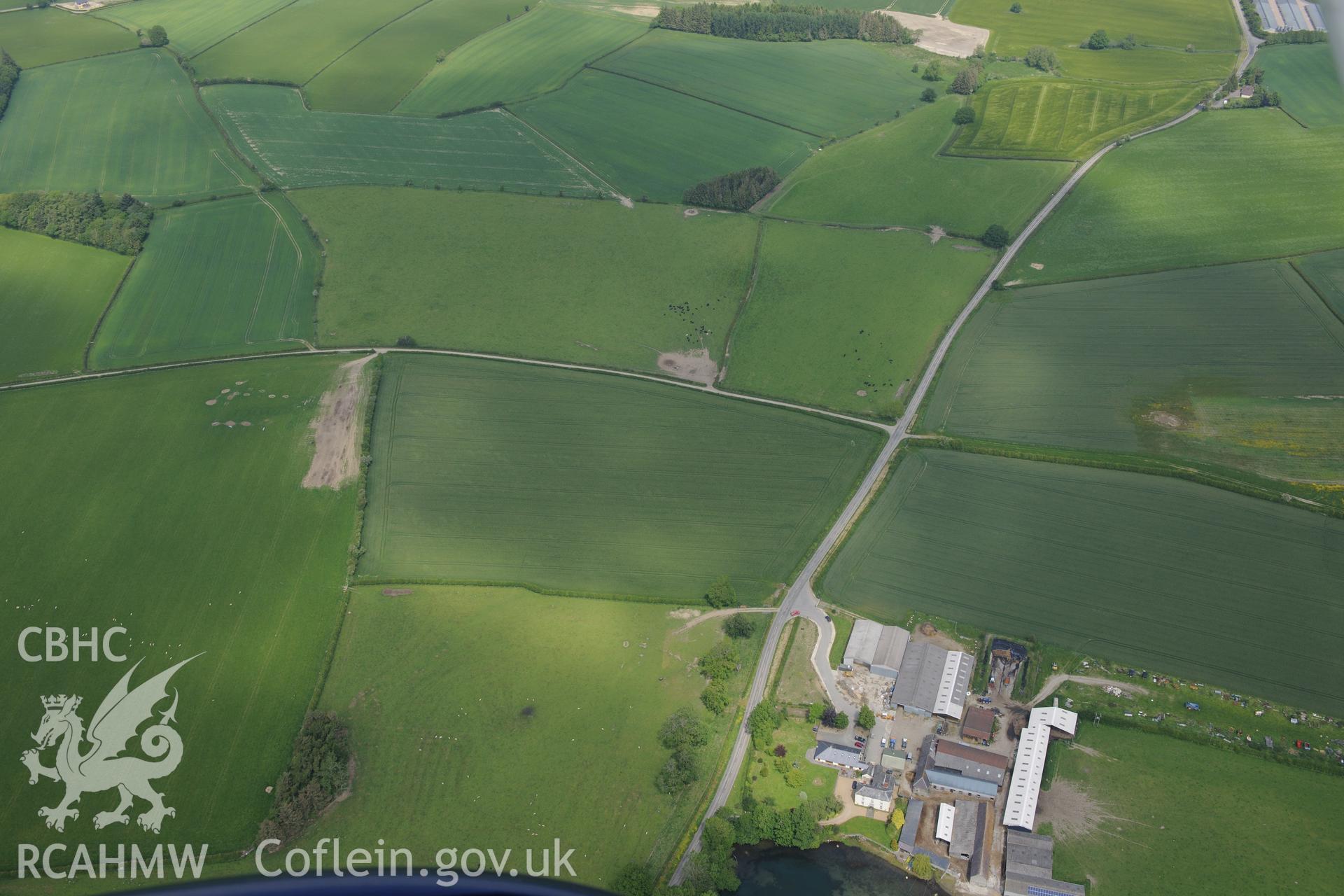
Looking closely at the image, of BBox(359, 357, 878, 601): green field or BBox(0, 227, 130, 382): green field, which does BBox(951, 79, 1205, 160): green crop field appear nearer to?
BBox(359, 357, 878, 601): green field

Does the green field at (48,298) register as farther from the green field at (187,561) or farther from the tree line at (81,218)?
the green field at (187,561)

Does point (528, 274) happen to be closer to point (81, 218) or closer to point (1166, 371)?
point (81, 218)

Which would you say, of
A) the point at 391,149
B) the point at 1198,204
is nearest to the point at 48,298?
the point at 391,149

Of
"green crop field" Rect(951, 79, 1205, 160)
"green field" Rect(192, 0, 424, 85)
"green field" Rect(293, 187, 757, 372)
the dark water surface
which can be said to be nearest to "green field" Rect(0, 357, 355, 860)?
"green field" Rect(293, 187, 757, 372)

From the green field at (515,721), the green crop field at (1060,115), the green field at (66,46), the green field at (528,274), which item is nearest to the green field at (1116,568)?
the green field at (515,721)

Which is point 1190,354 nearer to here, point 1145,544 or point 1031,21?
point 1145,544
